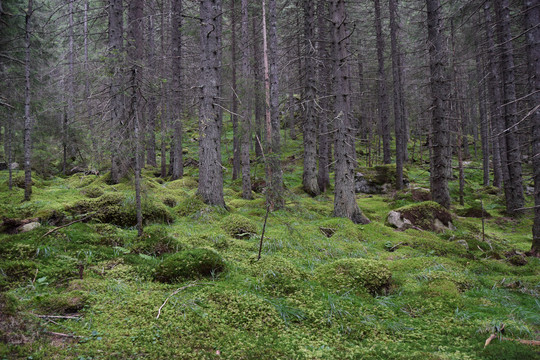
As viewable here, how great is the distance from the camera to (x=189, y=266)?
413cm

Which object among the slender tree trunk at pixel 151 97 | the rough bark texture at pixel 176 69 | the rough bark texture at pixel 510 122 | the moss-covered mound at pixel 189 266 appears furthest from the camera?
the rough bark texture at pixel 176 69

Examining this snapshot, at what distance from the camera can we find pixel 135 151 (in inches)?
194

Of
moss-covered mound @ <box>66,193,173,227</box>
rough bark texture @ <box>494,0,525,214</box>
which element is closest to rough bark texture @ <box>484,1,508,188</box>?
rough bark texture @ <box>494,0,525,214</box>

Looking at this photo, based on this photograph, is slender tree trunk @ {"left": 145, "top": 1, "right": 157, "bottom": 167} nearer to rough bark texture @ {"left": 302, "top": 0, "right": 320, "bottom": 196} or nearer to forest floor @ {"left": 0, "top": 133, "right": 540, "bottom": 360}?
forest floor @ {"left": 0, "top": 133, "right": 540, "bottom": 360}

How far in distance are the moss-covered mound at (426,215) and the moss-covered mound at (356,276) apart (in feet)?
20.1

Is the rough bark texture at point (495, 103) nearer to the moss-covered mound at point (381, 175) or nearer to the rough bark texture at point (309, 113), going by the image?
the moss-covered mound at point (381, 175)

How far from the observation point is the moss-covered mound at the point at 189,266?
13.2 ft

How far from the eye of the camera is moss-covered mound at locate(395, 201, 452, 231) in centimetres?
986

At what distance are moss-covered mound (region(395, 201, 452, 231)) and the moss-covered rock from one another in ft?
18.7

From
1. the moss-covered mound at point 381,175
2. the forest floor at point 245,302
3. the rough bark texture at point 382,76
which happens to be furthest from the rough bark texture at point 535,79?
the moss-covered mound at point 381,175

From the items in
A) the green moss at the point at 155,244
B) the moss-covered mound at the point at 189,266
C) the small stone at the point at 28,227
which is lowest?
the moss-covered mound at the point at 189,266

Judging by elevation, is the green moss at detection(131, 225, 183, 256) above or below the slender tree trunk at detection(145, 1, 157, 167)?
below

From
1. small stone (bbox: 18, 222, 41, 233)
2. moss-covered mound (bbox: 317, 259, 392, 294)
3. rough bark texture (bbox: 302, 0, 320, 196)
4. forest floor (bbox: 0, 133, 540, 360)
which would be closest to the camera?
forest floor (bbox: 0, 133, 540, 360)

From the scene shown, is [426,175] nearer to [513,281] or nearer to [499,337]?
[513,281]
